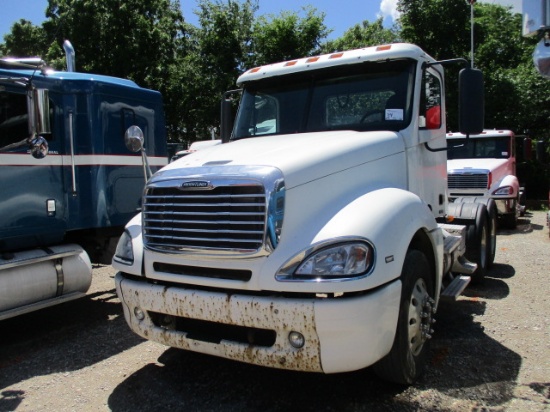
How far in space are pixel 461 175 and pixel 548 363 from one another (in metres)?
7.55

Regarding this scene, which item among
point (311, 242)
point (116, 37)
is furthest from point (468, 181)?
point (116, 37)

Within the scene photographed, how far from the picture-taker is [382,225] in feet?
9.94

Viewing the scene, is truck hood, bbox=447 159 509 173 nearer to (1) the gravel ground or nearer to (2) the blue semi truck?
(1) the gravel ground

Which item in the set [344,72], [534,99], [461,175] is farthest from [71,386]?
[534,99]

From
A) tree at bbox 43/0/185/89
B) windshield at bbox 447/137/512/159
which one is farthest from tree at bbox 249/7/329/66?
windshield at bbox 447/137/512/159

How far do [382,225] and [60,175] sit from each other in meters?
3.81

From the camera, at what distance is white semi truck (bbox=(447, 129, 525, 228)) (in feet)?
35.0

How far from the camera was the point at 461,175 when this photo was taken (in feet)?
36.0

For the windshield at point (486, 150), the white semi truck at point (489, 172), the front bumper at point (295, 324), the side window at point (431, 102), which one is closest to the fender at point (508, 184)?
the white semi truck at point (489, 172)

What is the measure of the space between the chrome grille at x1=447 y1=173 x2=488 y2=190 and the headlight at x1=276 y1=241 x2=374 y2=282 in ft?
28.3

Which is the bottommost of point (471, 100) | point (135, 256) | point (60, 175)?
point (135, 256)

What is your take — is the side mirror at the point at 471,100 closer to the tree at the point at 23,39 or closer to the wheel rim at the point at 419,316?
the wheel rim at the point at 419,316

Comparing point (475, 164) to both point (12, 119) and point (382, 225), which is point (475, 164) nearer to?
point (382, 225)

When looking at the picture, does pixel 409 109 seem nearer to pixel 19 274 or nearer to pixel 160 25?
pixel 19 274
